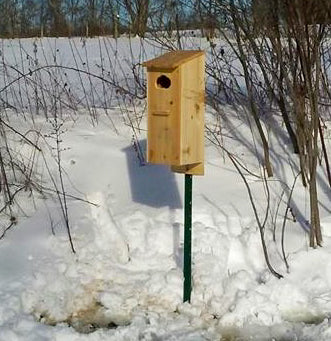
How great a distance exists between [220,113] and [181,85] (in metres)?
2.52

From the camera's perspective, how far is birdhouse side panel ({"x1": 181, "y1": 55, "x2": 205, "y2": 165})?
3894 mm

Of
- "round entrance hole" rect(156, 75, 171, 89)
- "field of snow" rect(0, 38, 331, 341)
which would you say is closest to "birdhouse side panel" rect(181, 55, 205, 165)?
"round entrance hole" rect(156, 75, 171, 89)

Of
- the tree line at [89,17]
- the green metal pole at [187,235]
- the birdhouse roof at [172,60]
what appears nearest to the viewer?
the birdhouse roof at [172,60]

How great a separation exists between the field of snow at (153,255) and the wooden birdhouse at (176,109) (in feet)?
2.28

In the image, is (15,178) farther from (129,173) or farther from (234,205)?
(234,205)

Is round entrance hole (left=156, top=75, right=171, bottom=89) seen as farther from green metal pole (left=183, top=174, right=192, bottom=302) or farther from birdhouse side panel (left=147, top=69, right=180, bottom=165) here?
green metal pole (left=183, top=174, right=192, bottom=302)

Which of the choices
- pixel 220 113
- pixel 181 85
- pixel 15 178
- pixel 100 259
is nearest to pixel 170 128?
pixel 181 85

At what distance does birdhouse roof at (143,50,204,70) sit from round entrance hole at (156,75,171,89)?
0.23ft

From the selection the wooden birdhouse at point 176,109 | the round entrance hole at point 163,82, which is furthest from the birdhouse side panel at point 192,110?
the round entrance hole at point 163,82

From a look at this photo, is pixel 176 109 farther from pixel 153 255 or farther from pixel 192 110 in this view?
pixel 153 255

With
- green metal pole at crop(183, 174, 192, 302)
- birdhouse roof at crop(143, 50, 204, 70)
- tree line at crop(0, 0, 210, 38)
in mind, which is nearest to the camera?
birdhouse roof at crop(143, 50, 204, 70)

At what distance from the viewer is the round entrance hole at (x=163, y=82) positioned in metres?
3.92

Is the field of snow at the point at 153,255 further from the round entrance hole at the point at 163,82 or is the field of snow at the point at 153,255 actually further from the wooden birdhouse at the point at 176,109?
the round entrance hole at the point at 163,82

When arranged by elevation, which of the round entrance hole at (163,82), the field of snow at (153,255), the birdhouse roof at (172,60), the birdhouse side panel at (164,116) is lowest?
the field of snow at (153,255)
